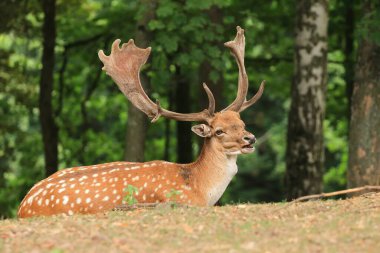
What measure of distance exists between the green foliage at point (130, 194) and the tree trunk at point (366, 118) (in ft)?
15.6

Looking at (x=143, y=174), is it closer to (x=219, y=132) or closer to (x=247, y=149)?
(x=219, y=132)

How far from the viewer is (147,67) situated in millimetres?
15828

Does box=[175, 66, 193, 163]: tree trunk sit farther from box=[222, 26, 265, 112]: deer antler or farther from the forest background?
box=[222, 26, 265, 112]: deer antler

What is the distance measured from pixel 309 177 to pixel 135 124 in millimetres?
2947

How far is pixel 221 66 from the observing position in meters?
16.1

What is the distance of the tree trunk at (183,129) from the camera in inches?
794

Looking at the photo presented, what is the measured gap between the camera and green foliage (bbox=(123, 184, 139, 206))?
10.3m

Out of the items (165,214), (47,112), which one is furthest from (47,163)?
(165,214)

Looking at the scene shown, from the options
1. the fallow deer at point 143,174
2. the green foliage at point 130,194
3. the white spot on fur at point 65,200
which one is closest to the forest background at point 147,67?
the fallow deer at point 143,174

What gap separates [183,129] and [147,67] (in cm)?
453

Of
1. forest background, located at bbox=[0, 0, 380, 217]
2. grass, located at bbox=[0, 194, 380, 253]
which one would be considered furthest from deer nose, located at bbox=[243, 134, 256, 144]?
forest background, located at bbox=[0, 0, 380, 217]

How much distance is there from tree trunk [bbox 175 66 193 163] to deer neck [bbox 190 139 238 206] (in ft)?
28.9

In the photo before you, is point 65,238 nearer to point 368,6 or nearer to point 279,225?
point 279,225

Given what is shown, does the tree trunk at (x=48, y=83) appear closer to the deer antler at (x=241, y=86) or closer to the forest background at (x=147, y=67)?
the forest background at (x=147, y=67)
